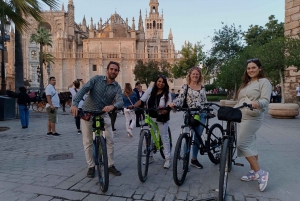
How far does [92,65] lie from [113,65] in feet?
202

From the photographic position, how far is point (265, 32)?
1335 inches

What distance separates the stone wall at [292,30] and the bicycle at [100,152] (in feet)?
40.7

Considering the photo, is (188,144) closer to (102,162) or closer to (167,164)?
(167,164)

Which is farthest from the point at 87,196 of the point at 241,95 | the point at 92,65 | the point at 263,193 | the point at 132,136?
the point at 92,65

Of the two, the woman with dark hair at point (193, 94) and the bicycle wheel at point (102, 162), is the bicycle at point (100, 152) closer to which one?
the bicycle wheel at point (102, 162)

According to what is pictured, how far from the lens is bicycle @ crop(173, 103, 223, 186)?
13.5 feet

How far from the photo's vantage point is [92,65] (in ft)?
211

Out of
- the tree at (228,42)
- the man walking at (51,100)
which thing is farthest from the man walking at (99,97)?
the tree at (228,42)

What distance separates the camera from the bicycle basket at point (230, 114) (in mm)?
3684

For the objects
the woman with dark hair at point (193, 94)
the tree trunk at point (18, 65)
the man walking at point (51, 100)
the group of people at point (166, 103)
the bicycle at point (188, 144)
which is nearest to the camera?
the group of people at point (166, 103)

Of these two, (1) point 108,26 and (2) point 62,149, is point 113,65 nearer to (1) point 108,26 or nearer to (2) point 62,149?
(2) point 62,149

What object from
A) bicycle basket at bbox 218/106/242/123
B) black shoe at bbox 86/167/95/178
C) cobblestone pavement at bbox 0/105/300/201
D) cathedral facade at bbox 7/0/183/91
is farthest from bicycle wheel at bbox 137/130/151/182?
cathedral facade at bbox 7/0/183/91

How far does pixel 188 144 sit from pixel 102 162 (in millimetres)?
1365

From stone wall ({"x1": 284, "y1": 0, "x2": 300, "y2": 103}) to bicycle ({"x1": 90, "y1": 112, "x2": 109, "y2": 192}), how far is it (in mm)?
12401
